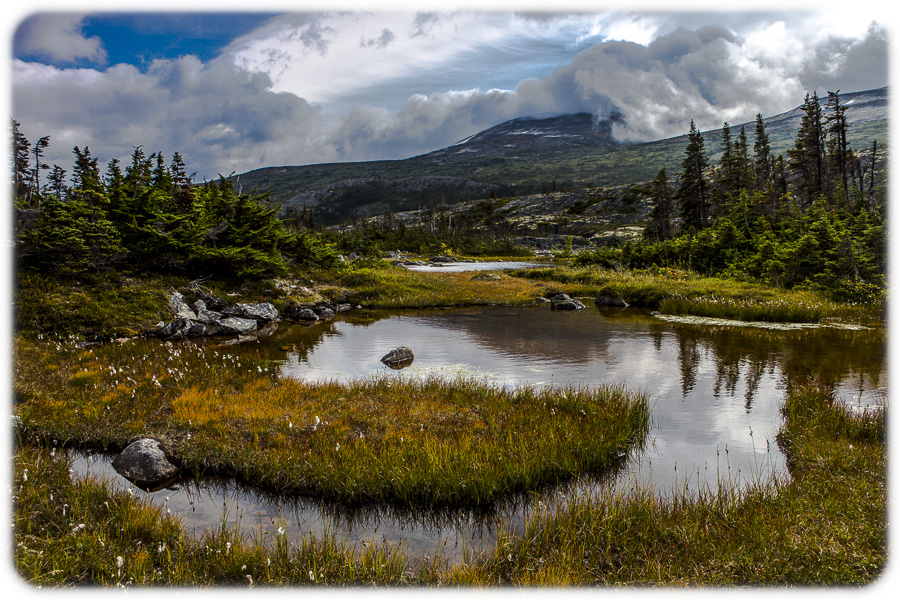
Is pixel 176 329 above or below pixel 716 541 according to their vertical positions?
above

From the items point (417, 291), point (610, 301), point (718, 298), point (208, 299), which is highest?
point (417, 291)

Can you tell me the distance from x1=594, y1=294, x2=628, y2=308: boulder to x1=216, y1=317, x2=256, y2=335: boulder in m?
23.1

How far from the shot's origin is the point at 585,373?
15.0 meters

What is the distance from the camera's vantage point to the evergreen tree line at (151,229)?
2017 centimetres

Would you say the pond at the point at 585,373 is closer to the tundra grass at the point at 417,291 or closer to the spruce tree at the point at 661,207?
the tundra grass at the point at 417,291

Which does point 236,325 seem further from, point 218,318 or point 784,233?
point 784,233

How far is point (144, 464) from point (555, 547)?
697 cm

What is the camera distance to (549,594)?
433 cm

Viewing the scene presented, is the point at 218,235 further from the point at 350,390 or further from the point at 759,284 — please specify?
the point at 759,284

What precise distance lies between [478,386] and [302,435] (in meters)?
4.81

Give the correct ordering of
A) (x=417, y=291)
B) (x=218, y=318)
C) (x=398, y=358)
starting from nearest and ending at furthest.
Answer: (x=398, y=358)
(x=218, y=318)
(x=417, y=291)

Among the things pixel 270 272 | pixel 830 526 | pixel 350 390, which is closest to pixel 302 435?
pixel 350 390

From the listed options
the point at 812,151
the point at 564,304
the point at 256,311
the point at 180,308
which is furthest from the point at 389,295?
the point at 812,151

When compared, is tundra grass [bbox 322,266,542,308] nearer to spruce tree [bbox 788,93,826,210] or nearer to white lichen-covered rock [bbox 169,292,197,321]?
white lichen-covered rock [bbox 169,292,197,321]
